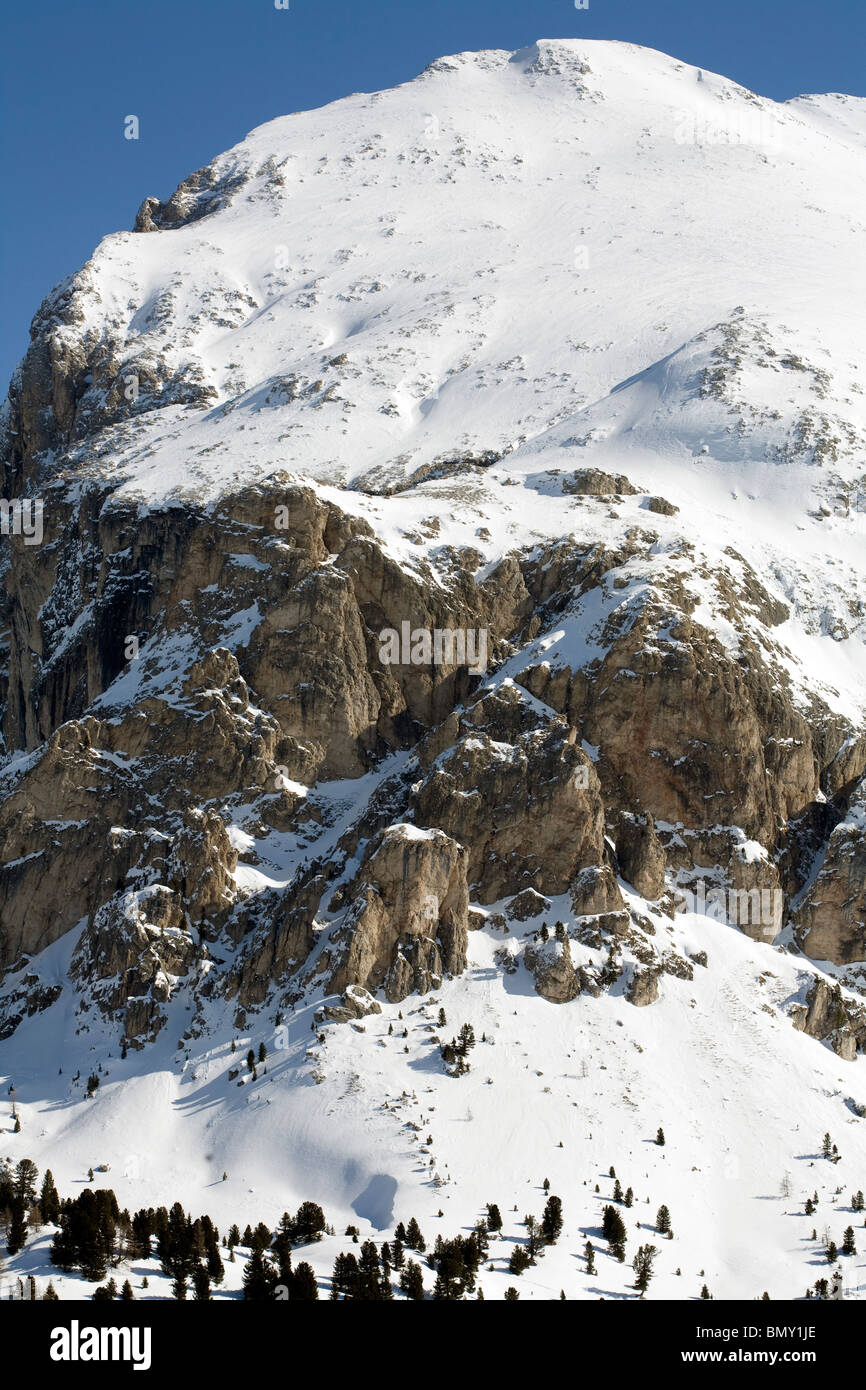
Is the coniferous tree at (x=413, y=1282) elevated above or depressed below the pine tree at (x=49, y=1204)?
below

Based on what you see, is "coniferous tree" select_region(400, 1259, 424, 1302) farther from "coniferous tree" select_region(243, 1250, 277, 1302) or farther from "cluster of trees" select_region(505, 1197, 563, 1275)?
"coniferous tree" select_region(243, 1250, 277, 1302)

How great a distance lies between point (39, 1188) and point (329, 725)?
6374 centimetres

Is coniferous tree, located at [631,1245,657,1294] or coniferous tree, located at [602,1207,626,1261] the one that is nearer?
coniferous tree, located at [631,1245,657,1294]

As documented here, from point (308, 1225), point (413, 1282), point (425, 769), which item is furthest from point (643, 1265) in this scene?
point (425, 769)

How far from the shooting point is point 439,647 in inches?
7377

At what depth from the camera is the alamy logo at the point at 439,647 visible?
610ft

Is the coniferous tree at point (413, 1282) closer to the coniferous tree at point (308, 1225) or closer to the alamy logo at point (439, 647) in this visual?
the coniferous tree at point (308, 1225)

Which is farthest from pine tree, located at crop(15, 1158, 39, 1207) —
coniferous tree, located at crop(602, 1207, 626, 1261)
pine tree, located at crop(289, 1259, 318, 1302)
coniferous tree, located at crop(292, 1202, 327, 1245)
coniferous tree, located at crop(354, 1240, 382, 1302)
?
coniferous tree, located at crop(602, 1207, 626, 1261)
